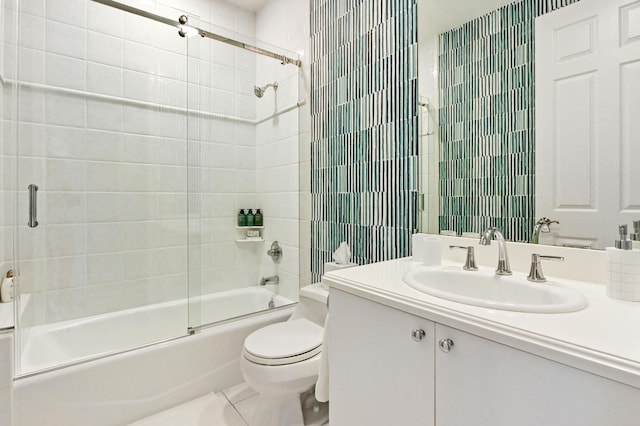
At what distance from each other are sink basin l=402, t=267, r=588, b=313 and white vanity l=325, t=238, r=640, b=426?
20 mm

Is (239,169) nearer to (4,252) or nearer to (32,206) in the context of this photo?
(32,206)

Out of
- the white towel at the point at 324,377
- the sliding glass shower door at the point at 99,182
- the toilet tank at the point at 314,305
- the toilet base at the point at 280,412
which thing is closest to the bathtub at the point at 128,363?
the sliding glass shower door at the point at 99,182

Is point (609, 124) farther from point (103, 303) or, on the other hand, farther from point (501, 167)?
point (103, 303)

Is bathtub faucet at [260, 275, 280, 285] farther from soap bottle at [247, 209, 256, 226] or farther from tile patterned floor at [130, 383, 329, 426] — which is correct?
tile patterned floor at [130, 383, 329, 426]

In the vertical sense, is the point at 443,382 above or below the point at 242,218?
below

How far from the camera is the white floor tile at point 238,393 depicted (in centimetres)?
174

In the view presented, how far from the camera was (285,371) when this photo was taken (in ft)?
4.31

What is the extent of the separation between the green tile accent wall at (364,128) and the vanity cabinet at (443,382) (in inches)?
26.9

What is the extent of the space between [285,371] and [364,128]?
1.23 meters

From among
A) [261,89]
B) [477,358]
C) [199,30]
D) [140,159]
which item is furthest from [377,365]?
[199,30]

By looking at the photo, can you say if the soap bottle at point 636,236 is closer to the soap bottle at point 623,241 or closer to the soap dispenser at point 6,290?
the soap bottle at point 623,241

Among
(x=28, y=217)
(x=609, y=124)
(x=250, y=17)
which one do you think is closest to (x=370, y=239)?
(x=609, y=124)

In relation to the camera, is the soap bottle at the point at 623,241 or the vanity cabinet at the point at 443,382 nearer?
the vanity cabinet at the point at 443,382

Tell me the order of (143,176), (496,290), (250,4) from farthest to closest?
(250,4) < (143,176) < (496,290)
